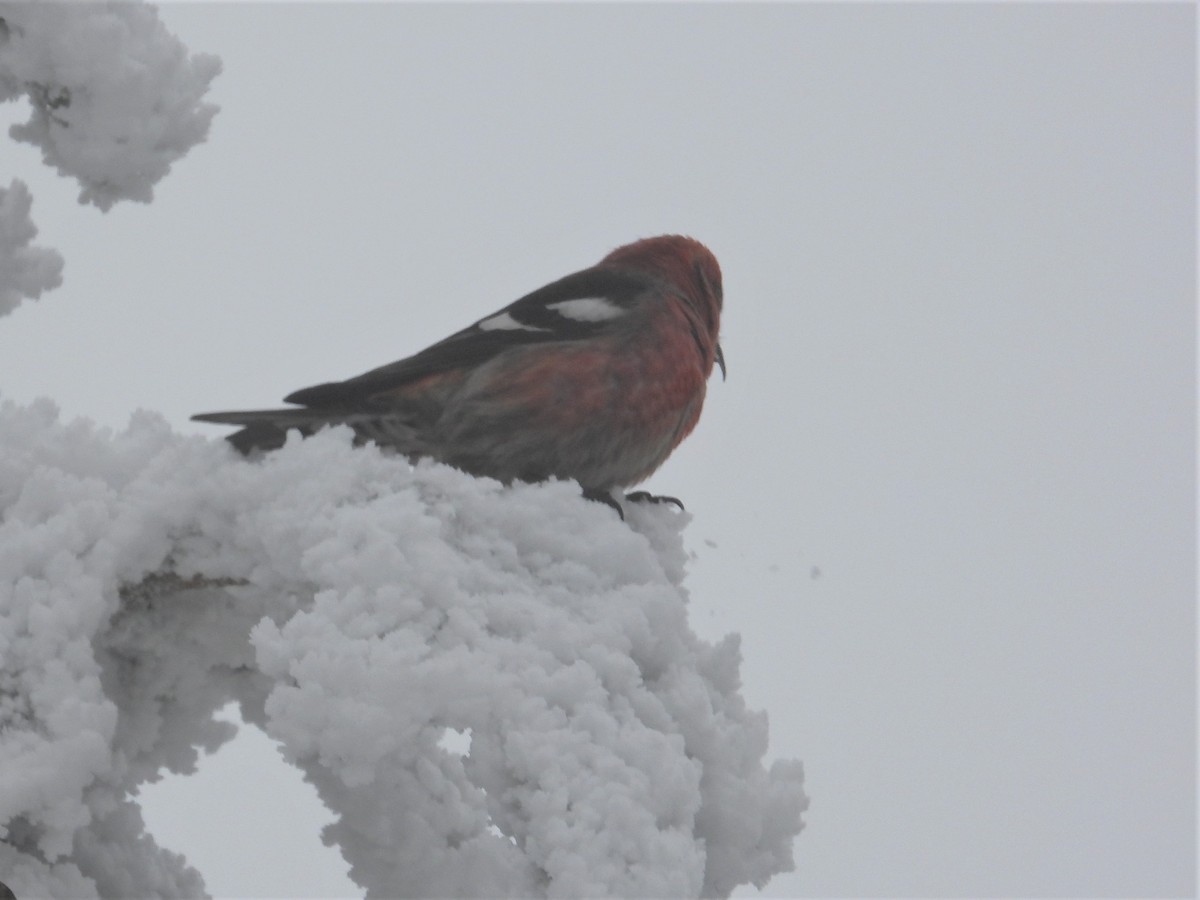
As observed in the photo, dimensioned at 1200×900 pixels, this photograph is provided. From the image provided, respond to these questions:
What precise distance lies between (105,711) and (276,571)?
0.35 m

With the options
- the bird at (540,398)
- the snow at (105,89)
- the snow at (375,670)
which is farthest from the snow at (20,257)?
the snow at (375,670)

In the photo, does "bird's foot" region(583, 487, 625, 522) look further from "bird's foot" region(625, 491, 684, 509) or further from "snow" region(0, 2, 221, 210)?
"snow" region(0, 2, 221, 210)

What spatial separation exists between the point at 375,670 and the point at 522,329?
2.27 metres

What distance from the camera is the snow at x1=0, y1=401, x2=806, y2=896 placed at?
215 cm

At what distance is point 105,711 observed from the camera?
236 centimetres

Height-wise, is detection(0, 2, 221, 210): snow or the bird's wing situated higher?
the bird's wing

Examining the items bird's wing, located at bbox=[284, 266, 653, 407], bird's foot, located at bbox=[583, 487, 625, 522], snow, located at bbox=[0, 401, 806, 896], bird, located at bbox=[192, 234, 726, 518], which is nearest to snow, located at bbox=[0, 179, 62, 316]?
bird, located at bbox=[192, 234, 726, 518]

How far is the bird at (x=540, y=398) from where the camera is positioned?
13.1 ft

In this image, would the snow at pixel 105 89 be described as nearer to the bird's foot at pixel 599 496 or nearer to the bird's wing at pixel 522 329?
the bird's wing at pixel 522 329

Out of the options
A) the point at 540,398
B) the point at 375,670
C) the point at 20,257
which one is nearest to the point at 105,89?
the point at 20,257

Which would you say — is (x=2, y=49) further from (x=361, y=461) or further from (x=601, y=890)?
(x=601, y=890)

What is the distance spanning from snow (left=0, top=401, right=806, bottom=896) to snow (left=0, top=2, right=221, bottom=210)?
0.69 meters

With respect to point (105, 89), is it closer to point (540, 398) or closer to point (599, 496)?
point (540, 398)

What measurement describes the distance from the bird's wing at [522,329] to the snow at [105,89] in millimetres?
751
